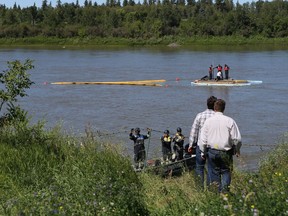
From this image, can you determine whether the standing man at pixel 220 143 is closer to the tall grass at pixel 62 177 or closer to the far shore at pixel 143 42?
the tall grass at pixel 62 177

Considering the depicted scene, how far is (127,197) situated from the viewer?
6.39 meters

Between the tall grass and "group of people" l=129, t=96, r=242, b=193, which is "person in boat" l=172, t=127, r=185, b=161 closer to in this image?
the tall grass

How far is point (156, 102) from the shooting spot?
31.0 m

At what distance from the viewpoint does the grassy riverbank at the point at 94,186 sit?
18.3 feet

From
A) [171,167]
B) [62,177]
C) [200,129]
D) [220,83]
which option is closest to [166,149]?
[171,167]

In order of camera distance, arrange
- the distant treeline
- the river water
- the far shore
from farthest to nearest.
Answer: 1. the distant treeline
2. the far shore
3. the river water

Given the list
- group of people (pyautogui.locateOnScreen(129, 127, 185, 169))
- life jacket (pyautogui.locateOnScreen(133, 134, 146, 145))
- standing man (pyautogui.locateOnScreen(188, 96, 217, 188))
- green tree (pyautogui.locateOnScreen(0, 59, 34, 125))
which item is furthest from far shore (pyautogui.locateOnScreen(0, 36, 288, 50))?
standing man (pyautogui.locateOnScreen(188, 96, 217, 188))

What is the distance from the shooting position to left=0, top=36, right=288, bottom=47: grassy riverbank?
326 ft

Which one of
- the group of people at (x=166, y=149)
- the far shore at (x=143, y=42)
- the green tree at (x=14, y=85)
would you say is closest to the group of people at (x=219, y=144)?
the group of people at (x=166, y=149)

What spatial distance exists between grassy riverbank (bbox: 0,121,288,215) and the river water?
224cm

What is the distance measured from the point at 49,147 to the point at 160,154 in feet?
22.2

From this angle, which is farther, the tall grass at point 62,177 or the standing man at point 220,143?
the standing man at point 220,143

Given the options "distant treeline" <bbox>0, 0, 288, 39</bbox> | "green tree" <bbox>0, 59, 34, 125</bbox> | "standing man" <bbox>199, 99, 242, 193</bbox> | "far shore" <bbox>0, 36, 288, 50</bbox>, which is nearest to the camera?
"standing man" <bbox>199, 99, 242, 193</bbox>

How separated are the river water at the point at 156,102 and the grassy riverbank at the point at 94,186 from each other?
2.24 meters
